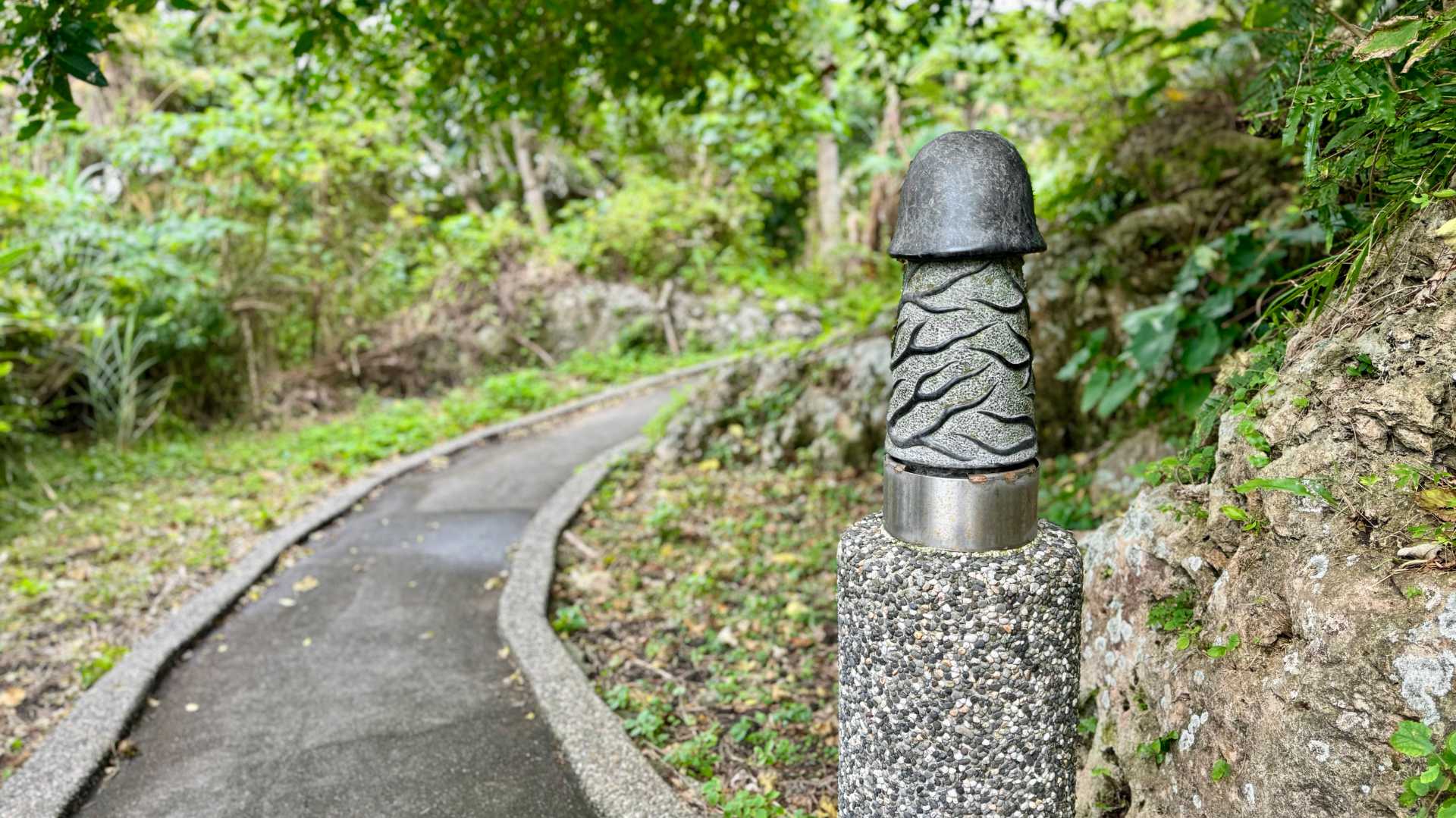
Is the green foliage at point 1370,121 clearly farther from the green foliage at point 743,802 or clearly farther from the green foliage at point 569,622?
the green foliage at point 569,622

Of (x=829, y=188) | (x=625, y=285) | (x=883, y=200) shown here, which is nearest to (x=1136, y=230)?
(x=883, y=200)

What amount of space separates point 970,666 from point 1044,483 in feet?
9.90

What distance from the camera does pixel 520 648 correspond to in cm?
377

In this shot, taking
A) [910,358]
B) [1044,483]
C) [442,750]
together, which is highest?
[910,358]

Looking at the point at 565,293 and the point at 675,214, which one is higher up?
the point at 675,214

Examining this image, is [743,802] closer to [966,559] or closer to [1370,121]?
[966,559]

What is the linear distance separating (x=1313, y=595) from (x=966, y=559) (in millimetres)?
665

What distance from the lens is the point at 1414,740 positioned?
1372 mm

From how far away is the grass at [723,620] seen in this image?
2982 millimetres

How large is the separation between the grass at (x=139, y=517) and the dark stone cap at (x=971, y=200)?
3.87 meters

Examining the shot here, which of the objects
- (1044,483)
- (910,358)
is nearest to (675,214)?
(1044,483)

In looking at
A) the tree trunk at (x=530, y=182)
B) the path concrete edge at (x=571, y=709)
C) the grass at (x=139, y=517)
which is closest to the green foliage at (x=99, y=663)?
the grass at (x=139, y=517)

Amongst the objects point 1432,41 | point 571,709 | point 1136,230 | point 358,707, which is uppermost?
point 1432,41

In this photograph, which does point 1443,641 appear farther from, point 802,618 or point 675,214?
point 675,214
